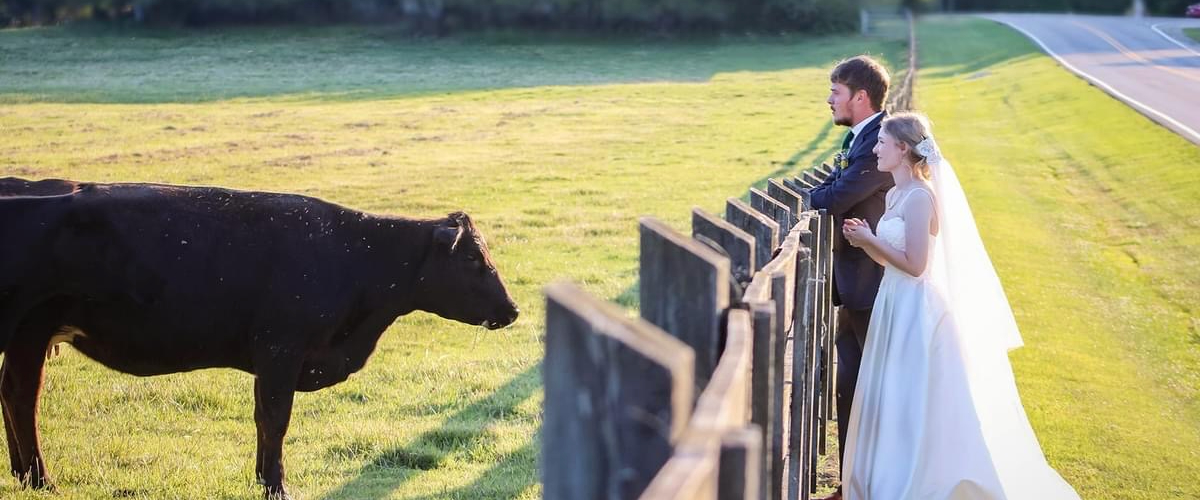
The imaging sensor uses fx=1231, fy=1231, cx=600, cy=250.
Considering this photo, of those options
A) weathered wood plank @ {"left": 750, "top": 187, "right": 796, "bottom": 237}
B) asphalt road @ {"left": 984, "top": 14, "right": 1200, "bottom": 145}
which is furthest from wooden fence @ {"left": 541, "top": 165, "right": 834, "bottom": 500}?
asphalt road @ {"left": 984, "top": 14, "right": 1200, "bottom": 145}

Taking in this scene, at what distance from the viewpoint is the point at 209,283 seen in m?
6.73

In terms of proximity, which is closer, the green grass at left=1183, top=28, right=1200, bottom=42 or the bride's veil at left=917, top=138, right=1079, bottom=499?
the bride's veil at left=917, top=138, right=1079, bottom=499

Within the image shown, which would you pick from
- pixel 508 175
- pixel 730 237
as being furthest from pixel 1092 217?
pixel 730 237

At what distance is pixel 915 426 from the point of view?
552 cm

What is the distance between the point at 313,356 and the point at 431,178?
12.2m

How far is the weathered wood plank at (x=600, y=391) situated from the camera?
1651mm

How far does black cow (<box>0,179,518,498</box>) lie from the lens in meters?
6.47

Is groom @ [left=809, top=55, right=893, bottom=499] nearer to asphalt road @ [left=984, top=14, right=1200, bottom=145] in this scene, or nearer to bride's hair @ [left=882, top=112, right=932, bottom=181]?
bride's hair @ [left=882, top=112, right=932, bottom=181]

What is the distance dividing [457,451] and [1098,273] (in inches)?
346

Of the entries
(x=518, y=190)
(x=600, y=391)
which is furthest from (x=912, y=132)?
(x=518, y=190)

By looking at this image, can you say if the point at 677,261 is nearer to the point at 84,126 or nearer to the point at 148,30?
the point at 84,126

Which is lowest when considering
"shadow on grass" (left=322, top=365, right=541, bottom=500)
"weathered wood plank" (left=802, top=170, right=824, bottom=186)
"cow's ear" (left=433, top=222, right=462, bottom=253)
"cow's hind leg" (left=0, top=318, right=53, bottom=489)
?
"shadow on grass" (left=322, top=365, right=541, bottom=500)

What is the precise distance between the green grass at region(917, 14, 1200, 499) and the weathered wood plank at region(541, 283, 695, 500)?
18.5ft

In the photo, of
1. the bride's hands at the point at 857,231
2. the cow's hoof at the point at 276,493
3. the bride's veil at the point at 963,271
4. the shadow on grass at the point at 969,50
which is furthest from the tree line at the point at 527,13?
the bride's hands at the point at 857,231
